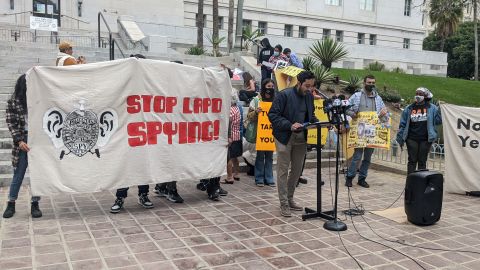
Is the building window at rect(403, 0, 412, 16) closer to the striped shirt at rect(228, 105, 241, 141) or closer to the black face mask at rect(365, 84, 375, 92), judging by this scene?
the black face mask at rect(365, 84, 375, 92)

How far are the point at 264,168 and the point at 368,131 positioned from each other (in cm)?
199

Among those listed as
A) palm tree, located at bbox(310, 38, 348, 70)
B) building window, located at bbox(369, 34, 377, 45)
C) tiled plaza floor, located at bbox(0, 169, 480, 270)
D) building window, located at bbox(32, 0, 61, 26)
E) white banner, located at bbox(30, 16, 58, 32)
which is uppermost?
building window, located at bbox(369, 34, 377, 45)

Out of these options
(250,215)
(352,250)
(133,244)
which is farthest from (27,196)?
(352,250)

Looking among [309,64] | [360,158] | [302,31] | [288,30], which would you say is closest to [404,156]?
[360,158]

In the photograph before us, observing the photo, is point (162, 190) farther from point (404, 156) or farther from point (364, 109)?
point (404, 156)

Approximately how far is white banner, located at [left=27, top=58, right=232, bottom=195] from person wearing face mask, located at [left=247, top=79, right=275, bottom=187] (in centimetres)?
113

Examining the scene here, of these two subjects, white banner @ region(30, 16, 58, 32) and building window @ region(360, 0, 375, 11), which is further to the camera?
building window @ region(360, 0, 375, 11)

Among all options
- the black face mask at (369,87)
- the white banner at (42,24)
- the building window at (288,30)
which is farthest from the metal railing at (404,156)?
the building window at (288,30)

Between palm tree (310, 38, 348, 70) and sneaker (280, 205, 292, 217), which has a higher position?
palm tree (310, 38, 348, 70)

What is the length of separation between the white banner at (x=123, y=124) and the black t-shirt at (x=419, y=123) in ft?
10.9

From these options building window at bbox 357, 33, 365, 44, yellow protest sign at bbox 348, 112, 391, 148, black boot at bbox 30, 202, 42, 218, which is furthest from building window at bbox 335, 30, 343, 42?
black boot at bbox 30, 202, 42, 218

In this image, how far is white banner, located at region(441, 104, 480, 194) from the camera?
26.9 ft

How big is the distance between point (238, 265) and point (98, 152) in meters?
2.59

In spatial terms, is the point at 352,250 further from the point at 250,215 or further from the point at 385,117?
the point at 385,117
